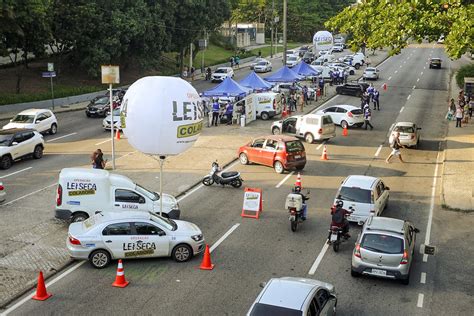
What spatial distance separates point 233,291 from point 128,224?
12.1ft

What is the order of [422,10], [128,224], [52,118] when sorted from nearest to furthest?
[128,224] < [422,10] < [52,118]

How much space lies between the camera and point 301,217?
63.8ft

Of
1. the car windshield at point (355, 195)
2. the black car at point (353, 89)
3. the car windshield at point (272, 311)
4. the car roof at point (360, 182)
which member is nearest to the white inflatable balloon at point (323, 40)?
the black car at point (353, 89)

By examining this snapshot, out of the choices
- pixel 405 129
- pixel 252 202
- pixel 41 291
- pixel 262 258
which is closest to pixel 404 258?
pixel 262 258

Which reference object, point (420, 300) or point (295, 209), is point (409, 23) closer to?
point (295, 209)

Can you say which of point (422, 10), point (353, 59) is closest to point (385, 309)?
point (422, 10)

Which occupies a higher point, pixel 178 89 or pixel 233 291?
pixel 178 89

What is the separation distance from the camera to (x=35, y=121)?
34125 mm

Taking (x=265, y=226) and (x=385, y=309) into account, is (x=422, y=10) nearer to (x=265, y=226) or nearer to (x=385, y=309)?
(x=265, y=226)

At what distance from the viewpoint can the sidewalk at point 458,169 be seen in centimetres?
2292

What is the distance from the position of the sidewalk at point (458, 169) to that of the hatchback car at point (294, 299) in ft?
39.0

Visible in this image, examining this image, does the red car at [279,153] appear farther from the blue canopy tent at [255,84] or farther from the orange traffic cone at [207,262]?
the blue canopy tent at [255,84]

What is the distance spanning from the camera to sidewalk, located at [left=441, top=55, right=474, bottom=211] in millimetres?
22922

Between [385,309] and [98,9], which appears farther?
[98,9]
